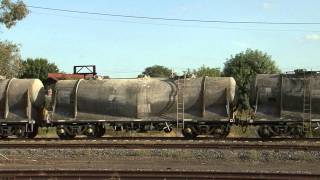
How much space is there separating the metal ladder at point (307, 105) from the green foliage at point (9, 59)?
2992cm

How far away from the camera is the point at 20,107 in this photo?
29.9 m

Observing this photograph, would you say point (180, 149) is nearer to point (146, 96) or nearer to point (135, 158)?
point (135, 158)

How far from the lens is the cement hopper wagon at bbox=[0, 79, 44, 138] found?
29.4 metres

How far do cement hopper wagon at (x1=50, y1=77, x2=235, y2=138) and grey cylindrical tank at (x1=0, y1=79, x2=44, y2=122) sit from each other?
4.42ft

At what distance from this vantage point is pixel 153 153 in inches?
794

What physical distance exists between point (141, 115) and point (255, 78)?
6.37 meters

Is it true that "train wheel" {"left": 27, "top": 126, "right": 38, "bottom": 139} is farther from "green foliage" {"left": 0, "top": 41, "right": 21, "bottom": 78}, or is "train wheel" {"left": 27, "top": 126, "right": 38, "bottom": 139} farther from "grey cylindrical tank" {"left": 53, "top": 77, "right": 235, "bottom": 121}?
"green foliage" {"left": 0, "top": 41, "right": 21, "bottom": 78}

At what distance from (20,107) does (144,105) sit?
23.8 ft

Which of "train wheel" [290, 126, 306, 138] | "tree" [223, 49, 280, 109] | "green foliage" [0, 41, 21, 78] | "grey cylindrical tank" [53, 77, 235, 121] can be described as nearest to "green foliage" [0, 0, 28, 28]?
"green foliage" [0, 41, 21, 78]

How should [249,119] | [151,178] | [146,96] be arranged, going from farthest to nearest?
[146,96]
[249,119]
[151,178]

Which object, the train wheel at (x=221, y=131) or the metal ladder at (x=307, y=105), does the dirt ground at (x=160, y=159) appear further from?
the metal ladder at (x=307, y=105)

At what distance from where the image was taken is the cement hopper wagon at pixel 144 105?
27328 millimetres

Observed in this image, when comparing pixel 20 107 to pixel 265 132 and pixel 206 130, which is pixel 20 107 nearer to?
pixel 206 130

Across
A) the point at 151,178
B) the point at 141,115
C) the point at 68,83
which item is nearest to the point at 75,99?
the point at 68,83
